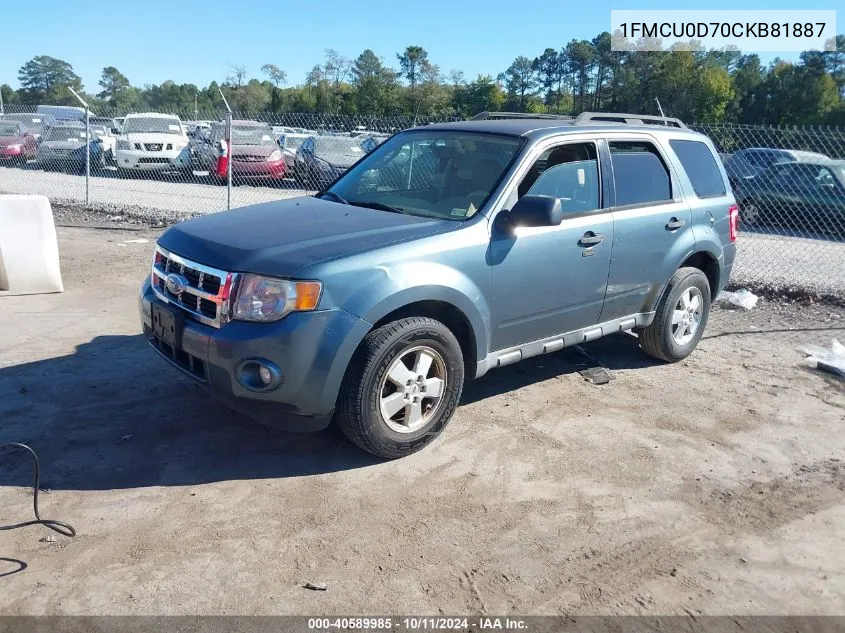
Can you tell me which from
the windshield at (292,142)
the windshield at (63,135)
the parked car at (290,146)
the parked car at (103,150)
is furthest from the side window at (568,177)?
the windshield at (63,135)

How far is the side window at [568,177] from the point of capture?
4.73m

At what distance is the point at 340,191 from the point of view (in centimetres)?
525

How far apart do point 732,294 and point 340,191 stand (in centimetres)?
517

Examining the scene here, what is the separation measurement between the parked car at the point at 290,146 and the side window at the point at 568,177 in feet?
43.9

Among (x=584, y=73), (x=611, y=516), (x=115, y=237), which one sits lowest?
(x=611, y=516)

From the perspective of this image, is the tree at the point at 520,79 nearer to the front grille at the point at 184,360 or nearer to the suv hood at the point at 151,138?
the suv hood at the point at 151,138

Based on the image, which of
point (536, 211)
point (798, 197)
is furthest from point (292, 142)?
point (536, 211)

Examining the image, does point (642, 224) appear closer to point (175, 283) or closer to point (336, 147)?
point (175, 283)

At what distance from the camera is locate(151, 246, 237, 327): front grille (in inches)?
150

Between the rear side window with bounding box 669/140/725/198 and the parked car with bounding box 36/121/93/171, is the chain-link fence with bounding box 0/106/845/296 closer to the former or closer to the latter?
the parked car with bounding box 36/121/93/171

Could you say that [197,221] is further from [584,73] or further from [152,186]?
[584,73]

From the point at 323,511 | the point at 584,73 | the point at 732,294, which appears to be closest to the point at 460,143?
the point at 323,511

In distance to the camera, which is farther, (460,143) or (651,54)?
(651,54)

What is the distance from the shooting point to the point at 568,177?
4953 mm
